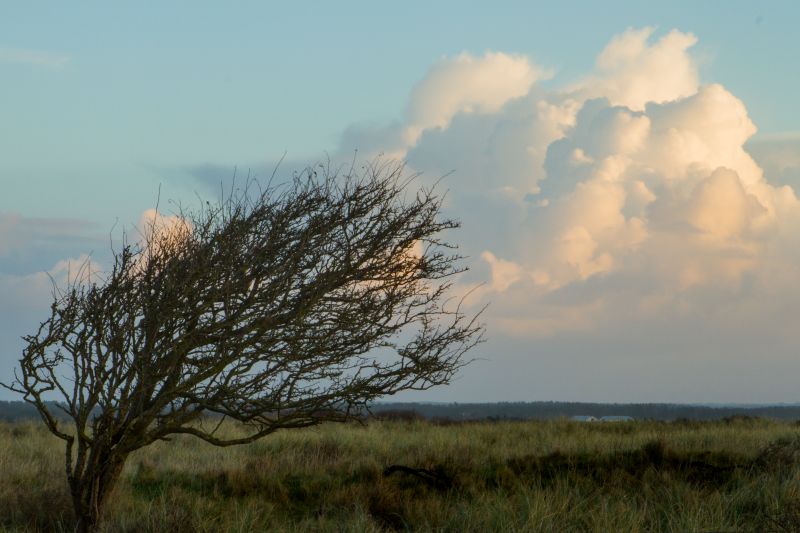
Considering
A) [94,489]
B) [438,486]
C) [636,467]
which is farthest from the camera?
[636,467]

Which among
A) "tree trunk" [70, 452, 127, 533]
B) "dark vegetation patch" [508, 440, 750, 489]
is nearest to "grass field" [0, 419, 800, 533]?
"dark vegetation patch" [508, 440, 750, 489]

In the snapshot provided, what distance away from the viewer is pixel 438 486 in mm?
11523

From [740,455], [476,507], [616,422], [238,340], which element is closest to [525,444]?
[740,455]

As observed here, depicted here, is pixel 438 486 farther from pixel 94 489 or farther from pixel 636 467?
pixel 94 489

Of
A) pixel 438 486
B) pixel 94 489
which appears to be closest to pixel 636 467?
pixel 438 486

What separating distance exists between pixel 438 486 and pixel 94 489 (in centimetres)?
429

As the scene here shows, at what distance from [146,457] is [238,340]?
8.64 m

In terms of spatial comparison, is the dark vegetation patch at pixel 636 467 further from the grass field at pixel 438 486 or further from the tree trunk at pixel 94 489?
the tree trunk at pixel 94 489

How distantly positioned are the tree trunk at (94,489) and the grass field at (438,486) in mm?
217

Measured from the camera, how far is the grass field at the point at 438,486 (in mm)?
8672

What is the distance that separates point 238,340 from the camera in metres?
9.12

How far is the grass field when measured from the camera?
8672mm

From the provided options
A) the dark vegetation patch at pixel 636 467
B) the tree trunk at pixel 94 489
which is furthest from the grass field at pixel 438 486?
the tree trunk at pixel 94 489

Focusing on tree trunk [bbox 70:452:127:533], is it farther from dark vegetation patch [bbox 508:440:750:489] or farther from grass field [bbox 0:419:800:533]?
dark vegetation patch [bbox 508:440:750:489]
